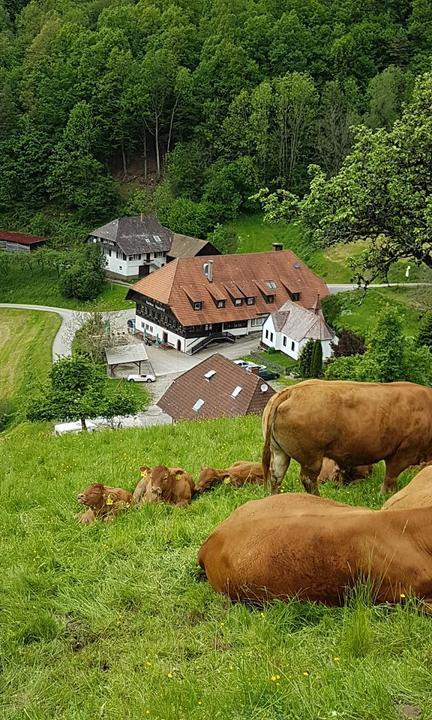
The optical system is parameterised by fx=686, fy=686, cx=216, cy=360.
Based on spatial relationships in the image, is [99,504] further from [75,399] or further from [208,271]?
[208,271]

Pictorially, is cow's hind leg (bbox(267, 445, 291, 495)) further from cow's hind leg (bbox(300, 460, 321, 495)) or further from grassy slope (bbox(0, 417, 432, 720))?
grassy slope (bbox(0, 417, 432, 720))

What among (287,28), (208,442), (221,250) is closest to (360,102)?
(287,28)

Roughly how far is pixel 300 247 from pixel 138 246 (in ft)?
54.9

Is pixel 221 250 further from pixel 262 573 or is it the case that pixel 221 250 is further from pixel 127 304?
pixel 262 573

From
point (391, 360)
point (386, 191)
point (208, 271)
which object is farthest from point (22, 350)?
point (386, 191)

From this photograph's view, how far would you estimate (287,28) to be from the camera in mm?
95188

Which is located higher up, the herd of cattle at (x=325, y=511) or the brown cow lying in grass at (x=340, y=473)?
the herd of cattle at (x=325, y=511)

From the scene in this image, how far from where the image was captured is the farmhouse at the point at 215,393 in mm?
34125

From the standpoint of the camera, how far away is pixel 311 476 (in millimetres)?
8992

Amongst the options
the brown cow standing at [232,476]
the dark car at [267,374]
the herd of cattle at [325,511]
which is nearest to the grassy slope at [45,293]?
the dark car at [267,374]

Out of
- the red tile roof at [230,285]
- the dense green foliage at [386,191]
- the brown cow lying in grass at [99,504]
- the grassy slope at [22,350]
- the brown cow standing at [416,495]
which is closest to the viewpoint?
the brown cow standing at [416,495]

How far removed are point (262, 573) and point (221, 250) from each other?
68481 mm

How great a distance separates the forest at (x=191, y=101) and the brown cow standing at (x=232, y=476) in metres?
67.1

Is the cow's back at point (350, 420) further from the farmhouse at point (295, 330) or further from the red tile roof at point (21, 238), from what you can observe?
the red tile roof at point (21, 238)
